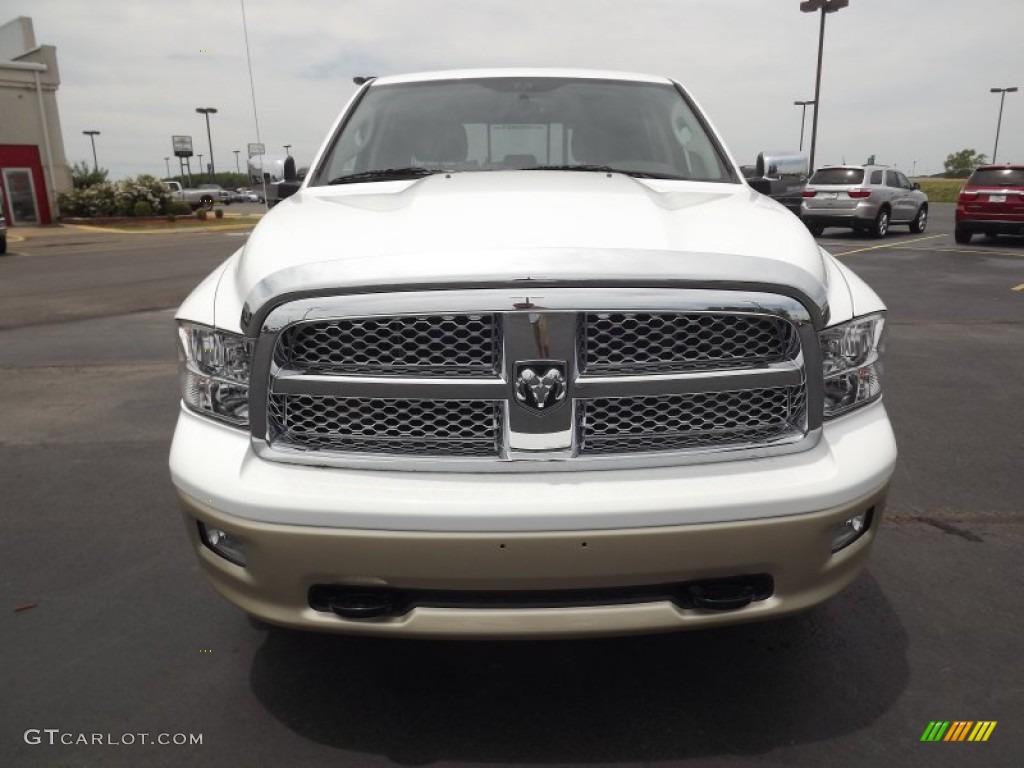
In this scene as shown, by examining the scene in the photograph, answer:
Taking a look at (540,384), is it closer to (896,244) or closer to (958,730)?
(958,730)

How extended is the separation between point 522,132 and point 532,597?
240cm

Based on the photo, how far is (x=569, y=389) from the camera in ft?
6.44

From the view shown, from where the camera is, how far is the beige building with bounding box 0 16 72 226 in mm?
31109

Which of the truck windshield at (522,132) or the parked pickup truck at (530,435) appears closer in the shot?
the parked pickup truck at (530,435)

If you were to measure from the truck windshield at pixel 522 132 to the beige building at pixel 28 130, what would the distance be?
111 ft

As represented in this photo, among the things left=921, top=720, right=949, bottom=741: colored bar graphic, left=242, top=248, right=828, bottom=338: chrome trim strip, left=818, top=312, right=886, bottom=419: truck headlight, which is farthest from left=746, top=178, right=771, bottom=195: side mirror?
left=921, top=720, right=949, bottom=741: colored bar graphic

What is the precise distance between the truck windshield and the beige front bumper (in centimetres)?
191

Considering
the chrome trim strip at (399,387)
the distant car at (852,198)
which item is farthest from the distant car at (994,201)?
the chrome trim strip at (399,387)

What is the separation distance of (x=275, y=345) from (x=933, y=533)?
9.48 ft

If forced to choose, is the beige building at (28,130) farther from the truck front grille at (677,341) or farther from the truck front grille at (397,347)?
the truck front grille at (677,341)

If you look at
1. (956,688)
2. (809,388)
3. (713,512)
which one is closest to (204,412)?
(713,512)

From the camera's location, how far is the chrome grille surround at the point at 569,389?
1927 mm

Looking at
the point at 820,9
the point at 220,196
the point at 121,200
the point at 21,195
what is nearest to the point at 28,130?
the point at 21,195

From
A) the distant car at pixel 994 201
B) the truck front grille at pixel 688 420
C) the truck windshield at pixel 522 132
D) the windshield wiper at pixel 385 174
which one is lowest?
the distant car at pixel 994 201
